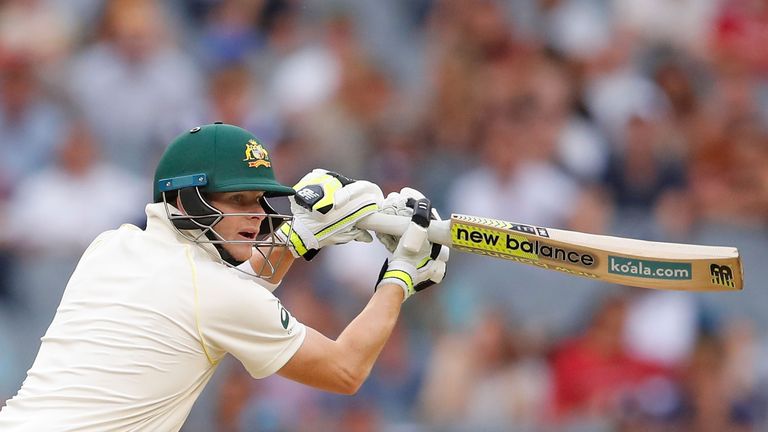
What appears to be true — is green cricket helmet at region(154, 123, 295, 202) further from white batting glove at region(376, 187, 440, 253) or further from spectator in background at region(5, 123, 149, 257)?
spectator in background at region(5, 123, 149, 257)

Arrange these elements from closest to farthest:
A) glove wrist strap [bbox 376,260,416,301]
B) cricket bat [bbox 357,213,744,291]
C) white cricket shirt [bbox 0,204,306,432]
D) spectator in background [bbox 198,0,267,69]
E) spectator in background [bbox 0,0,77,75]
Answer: white cricket shirt [bbox 0,204,306,432] → glove wrist strap [bbox 376,260,416,301] → cricket bat [bbox 357,213,744,291] → spectator in background [bbox 0,0,77,75] → spectator in background [bbox 198,0,267,69]

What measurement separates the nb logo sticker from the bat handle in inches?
32.7

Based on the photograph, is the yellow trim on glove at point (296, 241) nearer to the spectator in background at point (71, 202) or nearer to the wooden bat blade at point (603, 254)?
the wooden bat blade at point (603, 254)

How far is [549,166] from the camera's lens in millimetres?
7605

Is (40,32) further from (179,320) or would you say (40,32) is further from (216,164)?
(179,320)

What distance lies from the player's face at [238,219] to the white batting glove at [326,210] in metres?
0.35

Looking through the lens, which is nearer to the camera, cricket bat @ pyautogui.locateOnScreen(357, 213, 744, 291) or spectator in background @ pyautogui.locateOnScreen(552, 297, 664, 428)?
cricket bat @ pyautogui.locateOnScreen(357, 213, 744, 291)

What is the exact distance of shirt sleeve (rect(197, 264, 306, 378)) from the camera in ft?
11.7

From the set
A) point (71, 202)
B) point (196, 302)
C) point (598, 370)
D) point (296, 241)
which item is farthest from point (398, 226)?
point (71, 202)

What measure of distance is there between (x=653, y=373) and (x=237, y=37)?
3.28 m

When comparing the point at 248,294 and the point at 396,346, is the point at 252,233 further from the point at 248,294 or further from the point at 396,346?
the point at 396,346

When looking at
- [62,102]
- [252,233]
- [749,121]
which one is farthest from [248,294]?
[749,121]

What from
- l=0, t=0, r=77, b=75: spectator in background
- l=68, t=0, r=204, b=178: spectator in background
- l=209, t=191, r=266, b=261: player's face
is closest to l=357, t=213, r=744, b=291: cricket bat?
l=209, t=191, r=266, b=261: player's face

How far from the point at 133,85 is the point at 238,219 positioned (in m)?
4.29
